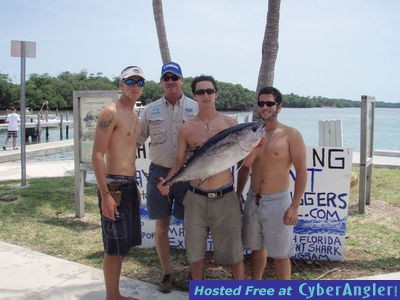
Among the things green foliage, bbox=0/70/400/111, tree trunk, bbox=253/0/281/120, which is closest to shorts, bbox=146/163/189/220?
tree trunk, bbox=253/0/281/120

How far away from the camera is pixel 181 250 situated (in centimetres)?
509

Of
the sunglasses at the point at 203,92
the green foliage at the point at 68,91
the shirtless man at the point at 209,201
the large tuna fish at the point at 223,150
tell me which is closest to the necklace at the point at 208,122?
the shirtless man at the point at 209,201

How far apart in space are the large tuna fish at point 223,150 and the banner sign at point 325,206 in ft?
5.65

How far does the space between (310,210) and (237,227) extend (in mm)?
1708

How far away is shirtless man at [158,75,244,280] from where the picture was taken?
3.38 metres

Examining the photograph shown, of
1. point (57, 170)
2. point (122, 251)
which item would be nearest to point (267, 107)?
point (122, 251)

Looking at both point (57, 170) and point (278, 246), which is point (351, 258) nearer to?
point (278, 246)

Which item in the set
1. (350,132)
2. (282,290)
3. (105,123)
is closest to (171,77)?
(105,123)

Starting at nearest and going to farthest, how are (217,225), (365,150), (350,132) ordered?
(217,225) → (365,150) → (350,132)

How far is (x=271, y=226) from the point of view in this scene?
3.34 metres

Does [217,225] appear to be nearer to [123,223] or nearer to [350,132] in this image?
[123,223]

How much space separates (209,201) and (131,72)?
3.99 ft

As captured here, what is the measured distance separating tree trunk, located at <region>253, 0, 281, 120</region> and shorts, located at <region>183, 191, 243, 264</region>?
231 cm

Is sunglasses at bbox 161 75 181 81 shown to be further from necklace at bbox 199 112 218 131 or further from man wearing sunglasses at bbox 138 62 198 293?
necklace at bbox 199 112 218 131
